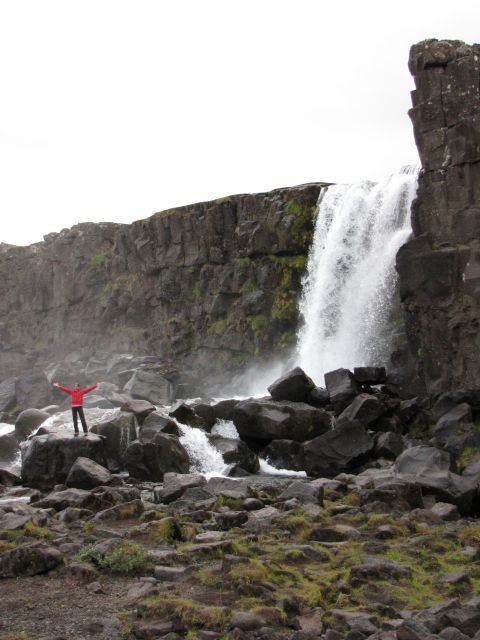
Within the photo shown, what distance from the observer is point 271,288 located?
45844 millimetres

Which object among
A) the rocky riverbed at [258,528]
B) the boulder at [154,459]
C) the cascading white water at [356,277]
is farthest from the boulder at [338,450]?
the cascading white water at [356,277]

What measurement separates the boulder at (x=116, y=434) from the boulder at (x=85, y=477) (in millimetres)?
3408

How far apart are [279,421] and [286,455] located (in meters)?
1.34

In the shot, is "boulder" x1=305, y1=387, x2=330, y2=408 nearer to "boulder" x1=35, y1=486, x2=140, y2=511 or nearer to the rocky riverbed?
the rocky riverbed

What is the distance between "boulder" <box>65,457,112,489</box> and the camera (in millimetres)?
22812

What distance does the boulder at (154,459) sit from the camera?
25203 millimetres

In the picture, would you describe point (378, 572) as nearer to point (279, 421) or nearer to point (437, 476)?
point (437, 476)

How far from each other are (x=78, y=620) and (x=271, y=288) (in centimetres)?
3576

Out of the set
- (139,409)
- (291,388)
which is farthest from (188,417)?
(291,388)

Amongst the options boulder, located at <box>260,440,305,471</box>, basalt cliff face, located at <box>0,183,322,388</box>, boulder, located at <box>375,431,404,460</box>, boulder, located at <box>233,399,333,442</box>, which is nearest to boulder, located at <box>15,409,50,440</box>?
boulder, located at <box>233,399,333,442</box>

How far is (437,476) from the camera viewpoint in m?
19.6

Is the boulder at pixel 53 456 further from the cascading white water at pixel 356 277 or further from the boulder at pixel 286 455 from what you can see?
the cascading white water at pixel 356 277

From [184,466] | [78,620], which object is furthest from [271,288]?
[78,620]

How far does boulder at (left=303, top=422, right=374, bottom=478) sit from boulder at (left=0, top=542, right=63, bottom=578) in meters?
12.6
